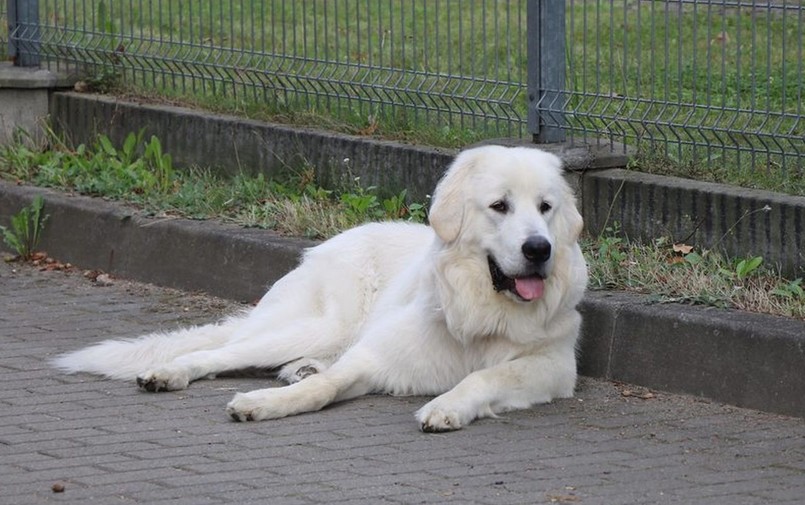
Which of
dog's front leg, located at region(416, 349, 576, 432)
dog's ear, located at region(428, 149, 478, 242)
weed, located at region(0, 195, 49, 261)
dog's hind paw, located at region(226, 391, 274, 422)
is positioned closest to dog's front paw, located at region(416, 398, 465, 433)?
dog's front leg, located at region(416, 349, 576, 432)

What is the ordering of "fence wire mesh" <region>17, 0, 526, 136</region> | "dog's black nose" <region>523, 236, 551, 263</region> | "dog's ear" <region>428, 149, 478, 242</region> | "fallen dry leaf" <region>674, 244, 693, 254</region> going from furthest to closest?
1. "fence wire mesh" <region>17, 0, 526, 136</region>
2. "fallen dry leaf" <region>674, 244, 693, 254</region>
3. "dog's ear" <region>428, 149, 478, 242</region>
4. "dog's black nose" <region>523, 236, 551, 263</region>

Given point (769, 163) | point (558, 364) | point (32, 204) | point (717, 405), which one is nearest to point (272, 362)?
point (558, 364)

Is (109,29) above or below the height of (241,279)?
above

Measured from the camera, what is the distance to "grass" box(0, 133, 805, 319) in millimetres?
6594

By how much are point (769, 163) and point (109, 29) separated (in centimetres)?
524

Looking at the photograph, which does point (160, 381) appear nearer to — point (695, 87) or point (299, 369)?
point (299, 369)

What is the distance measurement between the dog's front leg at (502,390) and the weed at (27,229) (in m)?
4.13

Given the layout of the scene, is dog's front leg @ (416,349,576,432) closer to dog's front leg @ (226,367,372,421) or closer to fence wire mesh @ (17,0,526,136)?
dog's front leg @ (226,367,372,421)

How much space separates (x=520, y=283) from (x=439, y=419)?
26.0 inches

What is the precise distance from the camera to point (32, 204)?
939 cm

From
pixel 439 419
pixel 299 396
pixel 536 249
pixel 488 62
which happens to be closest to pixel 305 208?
pixel 488 62

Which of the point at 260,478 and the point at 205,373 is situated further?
the point at 205,373

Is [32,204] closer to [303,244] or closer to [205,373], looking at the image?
[303,244]

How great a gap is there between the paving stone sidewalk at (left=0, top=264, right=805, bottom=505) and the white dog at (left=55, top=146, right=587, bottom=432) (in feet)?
0.26
